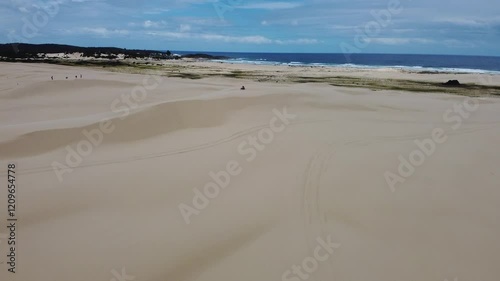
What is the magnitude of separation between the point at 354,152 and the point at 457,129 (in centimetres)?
534

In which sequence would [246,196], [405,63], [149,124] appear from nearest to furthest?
[246,196] → [149,124] → [405,63]

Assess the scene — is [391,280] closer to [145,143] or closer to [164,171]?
[164,171]

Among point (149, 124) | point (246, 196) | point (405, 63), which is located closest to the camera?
point (246, 196)

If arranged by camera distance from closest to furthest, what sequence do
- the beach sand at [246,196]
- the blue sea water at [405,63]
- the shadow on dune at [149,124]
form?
the beach sand at [246,196] → the shadow on dune at [149,124] → the blue sea water at [405,63]

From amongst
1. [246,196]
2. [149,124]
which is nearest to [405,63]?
[149,124]

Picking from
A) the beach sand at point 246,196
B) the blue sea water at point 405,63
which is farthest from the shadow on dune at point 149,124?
the blue sea water at point 405,63

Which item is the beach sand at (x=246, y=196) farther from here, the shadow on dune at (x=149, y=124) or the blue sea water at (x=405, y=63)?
the blue sea water at (x=405, y=63)

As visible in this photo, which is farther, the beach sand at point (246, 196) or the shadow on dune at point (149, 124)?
the shadow on dune at point (149, 124)

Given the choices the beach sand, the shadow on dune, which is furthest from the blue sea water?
the beach sand

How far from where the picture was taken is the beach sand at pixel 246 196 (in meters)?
5.05

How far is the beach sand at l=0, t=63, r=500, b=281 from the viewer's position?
505cm

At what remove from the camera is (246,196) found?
7.11m

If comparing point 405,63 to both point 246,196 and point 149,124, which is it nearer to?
point 149,124

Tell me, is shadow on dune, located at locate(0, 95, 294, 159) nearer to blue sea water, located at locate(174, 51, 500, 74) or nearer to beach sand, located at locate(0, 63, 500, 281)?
beach sand, located at locate(0, 63, 500, 281)
